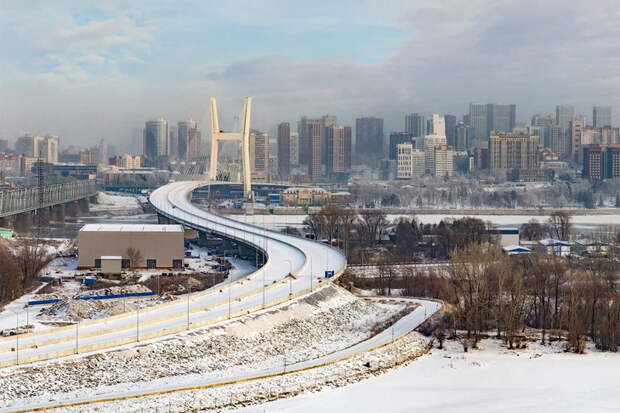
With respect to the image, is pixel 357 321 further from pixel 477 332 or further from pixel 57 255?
pixel 57 255

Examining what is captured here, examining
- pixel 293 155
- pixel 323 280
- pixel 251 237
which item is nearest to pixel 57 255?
pixel 251 237

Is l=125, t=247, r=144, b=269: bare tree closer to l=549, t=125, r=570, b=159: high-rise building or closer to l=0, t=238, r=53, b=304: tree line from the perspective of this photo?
l=0, t=238, r=53, b=304: tree line

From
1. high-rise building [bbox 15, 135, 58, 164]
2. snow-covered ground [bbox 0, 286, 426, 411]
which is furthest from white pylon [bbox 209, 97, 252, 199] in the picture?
high-rise building [bbox 15, 135, 58, 164]

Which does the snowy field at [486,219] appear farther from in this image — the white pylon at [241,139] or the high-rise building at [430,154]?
the high-rise building at [430,154]

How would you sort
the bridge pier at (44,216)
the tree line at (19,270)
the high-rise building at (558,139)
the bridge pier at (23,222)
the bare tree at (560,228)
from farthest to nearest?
the high-rise building at (558,139), the bridge pier at (44,216), the bare tree at (560,228), the bridge pier at (23,222), the tree line at (19,270)

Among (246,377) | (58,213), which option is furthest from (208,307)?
(58,213)

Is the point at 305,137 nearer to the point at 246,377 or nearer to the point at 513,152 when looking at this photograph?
the point at 513,152

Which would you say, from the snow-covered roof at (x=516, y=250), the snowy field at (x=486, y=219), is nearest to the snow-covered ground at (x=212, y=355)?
the snow-covered roof at (x=516, y=250)
